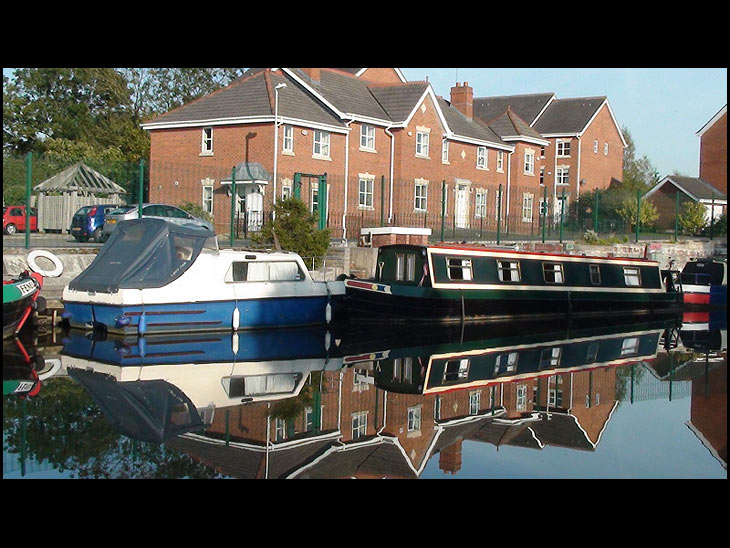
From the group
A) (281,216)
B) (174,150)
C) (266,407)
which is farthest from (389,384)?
(174,150)

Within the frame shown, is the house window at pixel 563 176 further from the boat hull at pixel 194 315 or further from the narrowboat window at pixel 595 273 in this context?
the boat hull at pixel 194 315

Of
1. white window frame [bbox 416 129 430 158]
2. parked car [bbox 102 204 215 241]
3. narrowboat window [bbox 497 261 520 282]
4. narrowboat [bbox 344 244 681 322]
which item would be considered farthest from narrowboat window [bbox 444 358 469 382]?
white window frame [bbox 416 129 430 158]

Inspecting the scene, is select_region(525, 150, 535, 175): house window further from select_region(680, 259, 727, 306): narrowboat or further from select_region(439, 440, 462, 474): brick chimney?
select_region(439, 440, 462, 474): brick chimney

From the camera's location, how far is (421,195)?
4391cm

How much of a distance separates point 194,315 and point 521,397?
296 inches

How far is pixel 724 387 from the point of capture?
14195mm

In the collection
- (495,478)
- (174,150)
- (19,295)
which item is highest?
(174,150)

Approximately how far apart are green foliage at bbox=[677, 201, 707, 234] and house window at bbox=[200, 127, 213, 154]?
21.2 m

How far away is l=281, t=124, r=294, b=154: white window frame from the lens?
37219 mm

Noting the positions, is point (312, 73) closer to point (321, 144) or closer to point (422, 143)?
point (321, 144)

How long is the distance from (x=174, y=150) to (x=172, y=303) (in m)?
23.8

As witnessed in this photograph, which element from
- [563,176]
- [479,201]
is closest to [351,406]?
[479,201]
